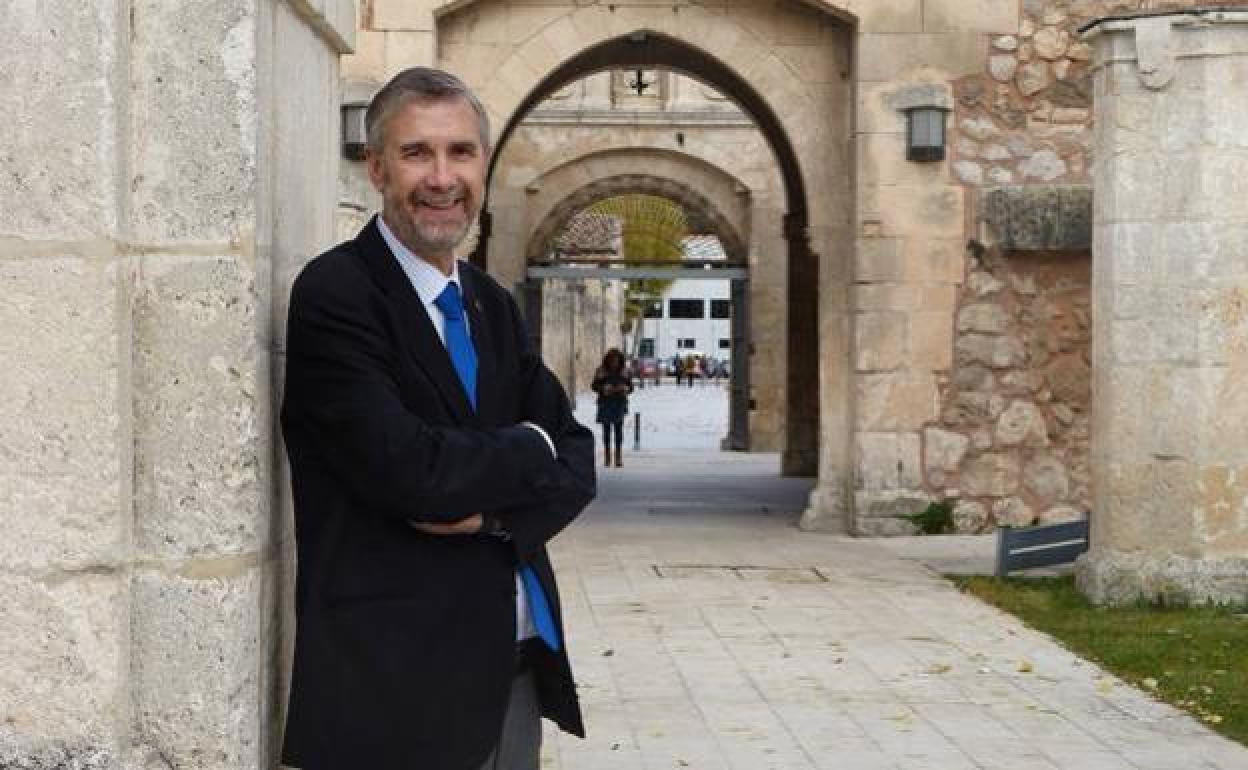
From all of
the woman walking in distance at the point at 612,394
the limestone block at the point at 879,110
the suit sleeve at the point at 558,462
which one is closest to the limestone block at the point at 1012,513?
the limestone block at the point at 879,110

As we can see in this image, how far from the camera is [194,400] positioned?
254 cm

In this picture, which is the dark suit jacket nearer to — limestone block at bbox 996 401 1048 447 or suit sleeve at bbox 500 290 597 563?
suit sleeve at bbox 500 290 597 563

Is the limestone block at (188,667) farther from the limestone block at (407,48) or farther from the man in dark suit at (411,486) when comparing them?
the limestone block at (407,48)

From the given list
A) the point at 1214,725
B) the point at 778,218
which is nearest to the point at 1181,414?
the point at 1214,725

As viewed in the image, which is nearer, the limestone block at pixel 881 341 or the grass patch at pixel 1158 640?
the grass patch at pixel 1158 640

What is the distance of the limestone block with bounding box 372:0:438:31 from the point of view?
1193cm

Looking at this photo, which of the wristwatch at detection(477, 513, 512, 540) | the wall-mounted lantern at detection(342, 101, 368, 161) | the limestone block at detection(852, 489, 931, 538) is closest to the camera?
the wristwatch at detection(477, 513, 512, 540)

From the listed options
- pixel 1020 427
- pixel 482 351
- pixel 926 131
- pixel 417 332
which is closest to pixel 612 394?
pixel 1020 427

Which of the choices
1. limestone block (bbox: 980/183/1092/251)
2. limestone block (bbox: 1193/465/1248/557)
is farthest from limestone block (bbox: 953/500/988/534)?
limestone block (bbox: 1193/465/1248/557)

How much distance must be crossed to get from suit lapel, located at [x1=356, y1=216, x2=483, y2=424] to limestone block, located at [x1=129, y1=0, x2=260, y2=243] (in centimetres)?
19

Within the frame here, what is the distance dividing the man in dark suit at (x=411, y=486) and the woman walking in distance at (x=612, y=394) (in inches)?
656

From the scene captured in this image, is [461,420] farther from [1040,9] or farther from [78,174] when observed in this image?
[1040,9]

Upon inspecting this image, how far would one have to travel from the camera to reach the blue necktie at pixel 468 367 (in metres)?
2.70

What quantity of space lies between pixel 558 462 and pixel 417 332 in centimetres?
27
